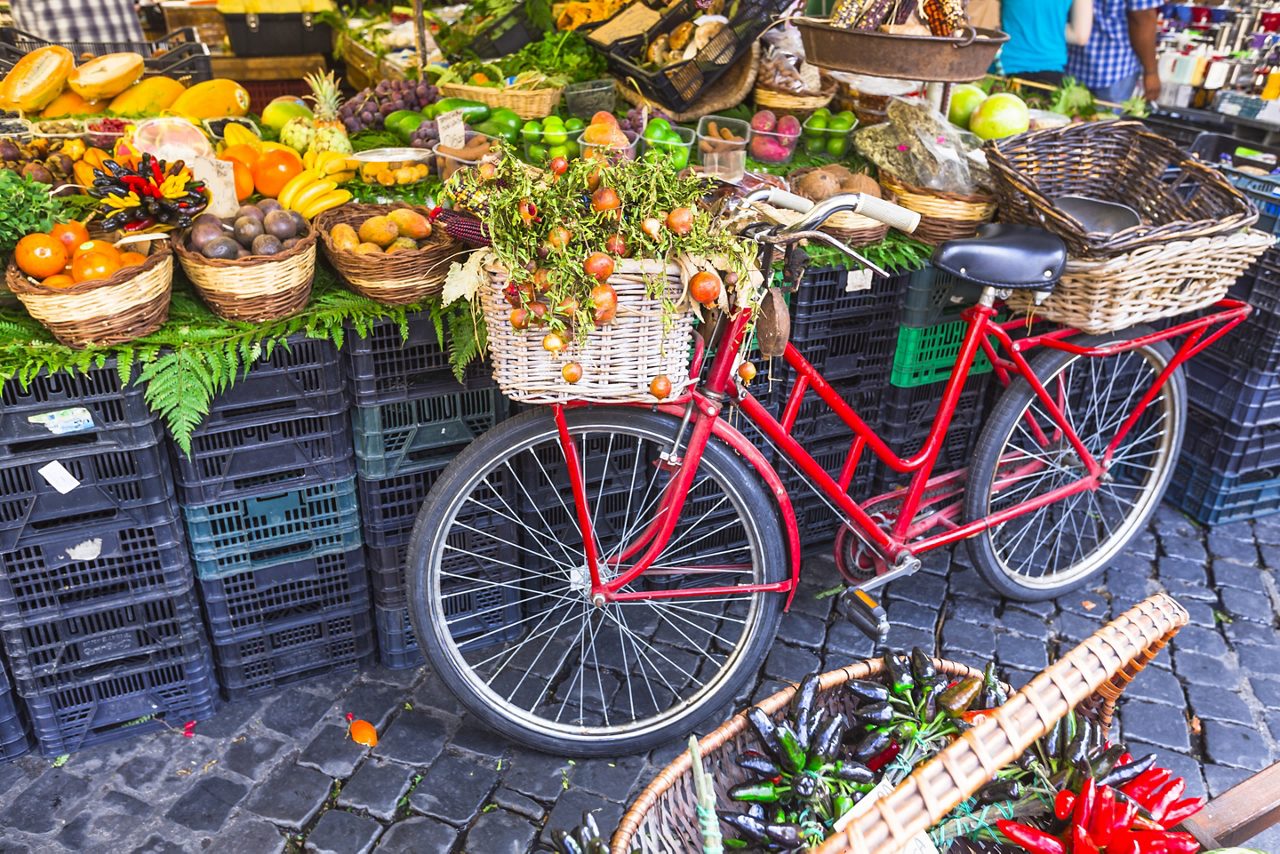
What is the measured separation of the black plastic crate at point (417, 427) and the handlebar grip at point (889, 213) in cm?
131

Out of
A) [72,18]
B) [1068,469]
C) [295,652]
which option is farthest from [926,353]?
[72,18]

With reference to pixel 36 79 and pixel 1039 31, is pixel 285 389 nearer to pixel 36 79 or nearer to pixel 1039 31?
pixel 36 79

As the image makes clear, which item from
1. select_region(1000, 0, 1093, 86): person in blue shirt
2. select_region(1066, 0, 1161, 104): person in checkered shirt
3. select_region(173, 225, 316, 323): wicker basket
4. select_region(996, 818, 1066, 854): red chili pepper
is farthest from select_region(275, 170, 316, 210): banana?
select_region(1066, 0, 1161, 104): person in checkered shirt

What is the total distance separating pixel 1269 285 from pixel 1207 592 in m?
1.26

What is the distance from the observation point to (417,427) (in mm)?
3031

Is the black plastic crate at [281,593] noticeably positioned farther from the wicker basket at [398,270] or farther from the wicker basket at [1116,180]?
the wicker basket at [1116,180]

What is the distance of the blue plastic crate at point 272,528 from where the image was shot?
9.56 feet

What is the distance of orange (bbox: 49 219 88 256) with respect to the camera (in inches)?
104

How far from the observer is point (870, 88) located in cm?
410

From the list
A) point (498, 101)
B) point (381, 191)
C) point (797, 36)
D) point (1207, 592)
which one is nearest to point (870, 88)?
point (797, 36)

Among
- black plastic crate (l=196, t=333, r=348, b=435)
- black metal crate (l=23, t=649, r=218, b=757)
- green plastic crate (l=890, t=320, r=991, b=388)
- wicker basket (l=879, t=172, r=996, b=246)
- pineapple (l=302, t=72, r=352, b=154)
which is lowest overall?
black metal crate (l=23, t=649, r=218, b=757)

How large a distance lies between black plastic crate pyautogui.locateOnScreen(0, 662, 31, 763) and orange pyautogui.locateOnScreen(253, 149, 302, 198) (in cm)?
172

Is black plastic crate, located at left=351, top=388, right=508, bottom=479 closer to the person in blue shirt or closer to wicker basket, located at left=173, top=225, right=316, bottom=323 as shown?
wicker basket, located at left=173, top=225, right=316, bottom=323

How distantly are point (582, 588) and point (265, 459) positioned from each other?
1.02m
